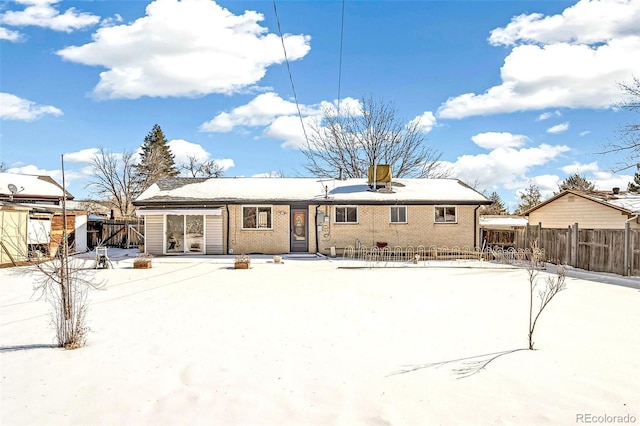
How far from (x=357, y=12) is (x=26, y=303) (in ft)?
41.7

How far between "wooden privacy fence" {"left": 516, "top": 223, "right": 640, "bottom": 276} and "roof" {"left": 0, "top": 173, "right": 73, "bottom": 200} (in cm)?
3115

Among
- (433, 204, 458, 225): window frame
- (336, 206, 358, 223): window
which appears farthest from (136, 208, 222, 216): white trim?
(433, 204, 458, 225): window frame

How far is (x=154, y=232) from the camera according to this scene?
824 inches

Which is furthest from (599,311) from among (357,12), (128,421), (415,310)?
(357,12)

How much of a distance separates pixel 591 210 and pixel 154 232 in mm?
21054

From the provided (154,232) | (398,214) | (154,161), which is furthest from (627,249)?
(154,161)

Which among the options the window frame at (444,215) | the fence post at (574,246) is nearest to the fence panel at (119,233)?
the window frame at (444,215)

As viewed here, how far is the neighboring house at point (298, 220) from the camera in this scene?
2088 cm

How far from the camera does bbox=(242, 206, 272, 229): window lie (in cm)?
2127

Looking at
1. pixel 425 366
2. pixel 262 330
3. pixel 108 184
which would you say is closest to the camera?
pixel 425 366

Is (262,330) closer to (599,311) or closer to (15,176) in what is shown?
(599,311)

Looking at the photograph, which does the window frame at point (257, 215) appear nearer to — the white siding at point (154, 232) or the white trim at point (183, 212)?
the white trim at point (183, 212)

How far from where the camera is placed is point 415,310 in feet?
29.6
